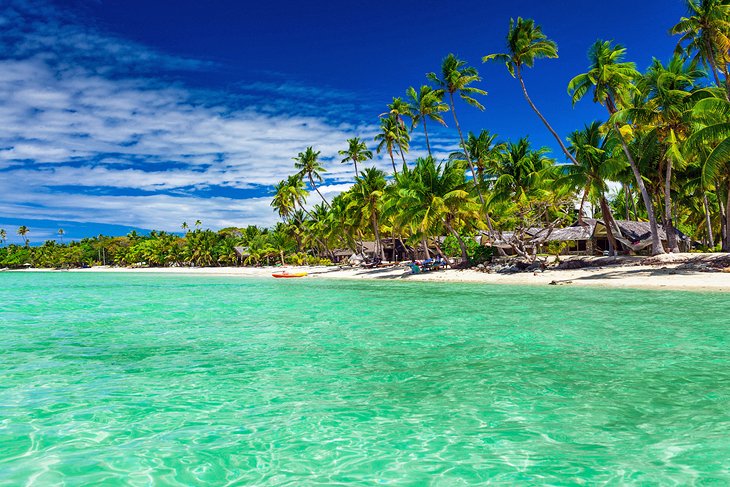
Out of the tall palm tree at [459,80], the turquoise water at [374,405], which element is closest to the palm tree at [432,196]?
the tall palm tree at [459,80]

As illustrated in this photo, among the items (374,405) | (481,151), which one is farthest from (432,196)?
(374,405)

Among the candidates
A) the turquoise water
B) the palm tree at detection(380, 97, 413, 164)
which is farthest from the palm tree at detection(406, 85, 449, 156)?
the turquoise water

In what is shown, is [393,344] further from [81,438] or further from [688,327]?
[688,327]

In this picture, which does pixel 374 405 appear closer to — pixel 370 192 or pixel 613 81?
pixel 613 81

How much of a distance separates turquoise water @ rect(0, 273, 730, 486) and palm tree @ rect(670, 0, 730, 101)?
782 inches

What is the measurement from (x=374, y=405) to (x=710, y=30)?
1145 inches

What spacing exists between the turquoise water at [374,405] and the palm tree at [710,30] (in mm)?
19860

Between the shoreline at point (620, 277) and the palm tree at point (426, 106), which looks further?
the palm tree at point (426, 106)

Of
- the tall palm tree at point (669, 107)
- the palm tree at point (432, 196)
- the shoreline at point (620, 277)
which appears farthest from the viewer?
the palm tree at point (432, 196)

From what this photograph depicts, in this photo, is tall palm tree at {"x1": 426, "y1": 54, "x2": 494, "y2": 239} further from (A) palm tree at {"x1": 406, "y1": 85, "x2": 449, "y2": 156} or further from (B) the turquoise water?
(B) the turquoise water

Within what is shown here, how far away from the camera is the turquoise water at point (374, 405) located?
4031 millimetres

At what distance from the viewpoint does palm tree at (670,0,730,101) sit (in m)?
23.7

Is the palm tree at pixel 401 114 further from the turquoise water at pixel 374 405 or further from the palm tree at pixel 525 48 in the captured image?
the turquoise water at pixel 374 405

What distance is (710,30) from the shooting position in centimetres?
2459
